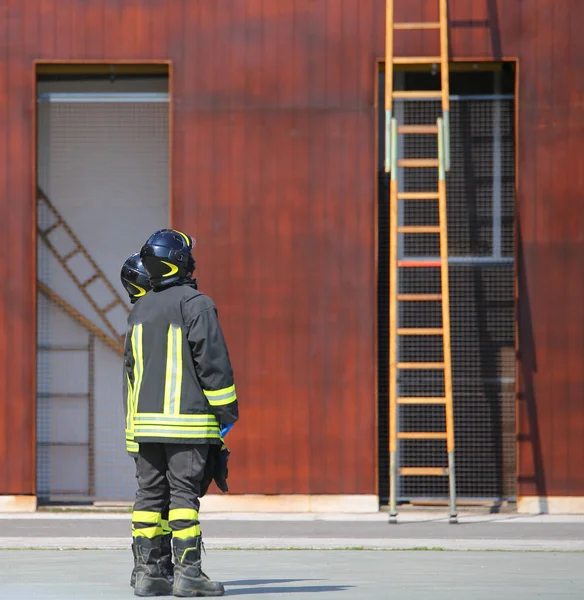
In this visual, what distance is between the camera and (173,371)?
7094 mm

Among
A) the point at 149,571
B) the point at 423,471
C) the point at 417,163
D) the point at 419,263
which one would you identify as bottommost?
the point at 149,571

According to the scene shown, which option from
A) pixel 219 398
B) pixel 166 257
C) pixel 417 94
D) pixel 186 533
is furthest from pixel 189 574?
pixel 417 94

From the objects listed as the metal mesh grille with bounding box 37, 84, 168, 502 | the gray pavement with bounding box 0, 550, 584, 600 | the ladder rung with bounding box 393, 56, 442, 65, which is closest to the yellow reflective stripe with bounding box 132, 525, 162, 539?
the gray pavement with bounding box 0, 550, 584, 600

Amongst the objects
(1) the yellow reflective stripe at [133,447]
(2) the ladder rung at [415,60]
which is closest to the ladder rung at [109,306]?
(2) the ladder rung at [415,60]

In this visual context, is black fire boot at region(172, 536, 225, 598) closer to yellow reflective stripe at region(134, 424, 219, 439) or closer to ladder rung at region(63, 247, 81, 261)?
yellow reflective stripe at region(134, 424, 219, 439)

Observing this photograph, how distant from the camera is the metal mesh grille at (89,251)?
1255cm

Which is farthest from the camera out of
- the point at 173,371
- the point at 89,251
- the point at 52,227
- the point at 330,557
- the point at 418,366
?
the point at 89,251

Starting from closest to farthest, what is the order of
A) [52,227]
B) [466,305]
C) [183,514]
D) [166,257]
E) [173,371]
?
[183,514] < [173,371] < [166,257] < [466,305] < [52,227]

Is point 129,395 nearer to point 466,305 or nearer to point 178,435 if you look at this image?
point 178,435

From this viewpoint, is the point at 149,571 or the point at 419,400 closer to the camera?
the point at 149,571

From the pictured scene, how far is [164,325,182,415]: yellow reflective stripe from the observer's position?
7.07 metres

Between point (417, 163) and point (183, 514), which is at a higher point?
point (417, 163)

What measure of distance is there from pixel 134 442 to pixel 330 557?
2.31 metres

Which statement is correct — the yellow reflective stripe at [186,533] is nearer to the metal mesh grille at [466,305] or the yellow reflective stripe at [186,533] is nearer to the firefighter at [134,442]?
the firefighter at [134,442]
